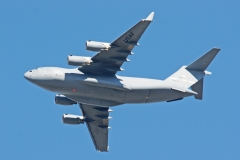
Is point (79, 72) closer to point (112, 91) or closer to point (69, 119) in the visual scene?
point (112, 91)

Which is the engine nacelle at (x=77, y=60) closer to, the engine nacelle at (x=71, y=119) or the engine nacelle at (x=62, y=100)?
the engine nacelle at (x=62, y=100)

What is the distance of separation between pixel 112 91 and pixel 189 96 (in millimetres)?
5331

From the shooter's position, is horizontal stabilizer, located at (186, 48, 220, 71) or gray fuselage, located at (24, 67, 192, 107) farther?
horizontal stabilizer, located at (186, 48, 220, 71)

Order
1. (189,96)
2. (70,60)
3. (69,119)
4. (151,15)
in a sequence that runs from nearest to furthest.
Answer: (151,15) < (70,60) < (189,96) < (69,119)

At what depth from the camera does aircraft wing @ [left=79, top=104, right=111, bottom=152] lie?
141 feet

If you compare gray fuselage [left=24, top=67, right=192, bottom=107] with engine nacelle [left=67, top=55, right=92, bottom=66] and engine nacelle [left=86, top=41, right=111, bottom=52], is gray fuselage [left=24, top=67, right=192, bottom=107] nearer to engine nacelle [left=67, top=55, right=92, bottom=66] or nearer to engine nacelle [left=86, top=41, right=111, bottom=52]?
engine nacelle [left=67, top=55, right=92, bottom=66]

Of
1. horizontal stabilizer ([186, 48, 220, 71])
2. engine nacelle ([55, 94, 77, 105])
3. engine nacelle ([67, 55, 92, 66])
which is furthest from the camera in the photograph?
engine nacelle ([55, 94, 77, 105])

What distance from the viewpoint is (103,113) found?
43156mm

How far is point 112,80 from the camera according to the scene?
126 ft

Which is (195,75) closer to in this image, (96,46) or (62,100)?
(96,46)

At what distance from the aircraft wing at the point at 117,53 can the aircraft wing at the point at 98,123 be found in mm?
5201

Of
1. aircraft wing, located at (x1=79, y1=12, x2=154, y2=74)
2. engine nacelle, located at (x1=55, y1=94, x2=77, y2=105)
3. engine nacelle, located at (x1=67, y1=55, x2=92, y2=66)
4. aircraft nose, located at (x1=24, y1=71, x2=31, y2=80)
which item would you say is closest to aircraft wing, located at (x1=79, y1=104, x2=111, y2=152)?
engine nacelle, located at (x1=55, y1=94, x2=77, y2=105)

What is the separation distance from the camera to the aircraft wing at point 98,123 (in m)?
43.1

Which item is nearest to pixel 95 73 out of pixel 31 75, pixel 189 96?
pixel 31 75
